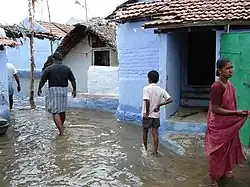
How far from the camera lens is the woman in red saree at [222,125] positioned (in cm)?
518

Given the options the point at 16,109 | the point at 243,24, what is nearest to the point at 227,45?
the point at 243,24

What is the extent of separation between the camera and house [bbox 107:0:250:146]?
797cm

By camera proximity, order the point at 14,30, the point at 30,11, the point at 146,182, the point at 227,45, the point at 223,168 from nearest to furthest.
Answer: the point at 223,168, the point at 146,182, the point at 227,45, the point at 30,11, the point at 14,30

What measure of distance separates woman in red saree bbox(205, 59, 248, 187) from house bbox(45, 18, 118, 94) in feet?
36.2

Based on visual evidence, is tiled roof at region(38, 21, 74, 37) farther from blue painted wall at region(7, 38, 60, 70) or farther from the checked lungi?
the checked lungi

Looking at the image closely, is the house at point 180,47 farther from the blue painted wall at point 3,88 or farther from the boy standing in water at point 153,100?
the blue painted wall at point 3,88

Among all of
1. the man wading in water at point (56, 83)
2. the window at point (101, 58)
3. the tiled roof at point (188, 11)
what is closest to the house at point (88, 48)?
the window at point (101, 58)

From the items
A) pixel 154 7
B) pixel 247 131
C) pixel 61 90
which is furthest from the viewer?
pixel 154 7

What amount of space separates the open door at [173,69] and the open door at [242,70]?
1918 millimetres

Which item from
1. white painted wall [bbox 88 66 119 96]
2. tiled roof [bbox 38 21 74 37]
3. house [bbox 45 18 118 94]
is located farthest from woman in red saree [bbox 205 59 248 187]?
tiled roof [bbox 38 21 74 37]

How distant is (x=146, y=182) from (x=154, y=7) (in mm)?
5875

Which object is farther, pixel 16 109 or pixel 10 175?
pixel 16 109

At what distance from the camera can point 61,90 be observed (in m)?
9.30

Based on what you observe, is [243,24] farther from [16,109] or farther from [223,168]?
[16,109]
